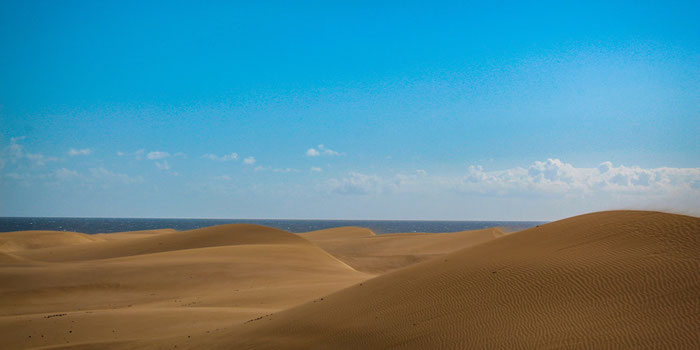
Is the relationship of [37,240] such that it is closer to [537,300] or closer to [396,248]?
[396,248]

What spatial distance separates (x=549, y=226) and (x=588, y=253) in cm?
290

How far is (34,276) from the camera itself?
24.7 metres

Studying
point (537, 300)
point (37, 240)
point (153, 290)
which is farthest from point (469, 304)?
point (37, 240)

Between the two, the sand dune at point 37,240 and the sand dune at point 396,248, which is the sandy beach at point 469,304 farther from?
the sand dune at point 37,240

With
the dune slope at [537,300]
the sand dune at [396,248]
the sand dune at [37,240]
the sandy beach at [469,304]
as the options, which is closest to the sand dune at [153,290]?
the sandy beach at [469,304]

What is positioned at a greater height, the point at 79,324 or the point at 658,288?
the point at 658,288

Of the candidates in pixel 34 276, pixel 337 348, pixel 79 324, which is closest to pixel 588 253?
pixel 337 348

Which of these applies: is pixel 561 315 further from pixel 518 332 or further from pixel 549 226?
pixel 549 226

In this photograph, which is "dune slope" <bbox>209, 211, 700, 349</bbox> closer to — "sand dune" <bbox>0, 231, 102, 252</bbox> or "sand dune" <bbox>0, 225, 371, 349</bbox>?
"sand dune" <bbox>0, 225, 371, 349</bbox>

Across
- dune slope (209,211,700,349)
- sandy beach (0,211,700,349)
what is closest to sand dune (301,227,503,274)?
sandy beach (0,211,700,349)

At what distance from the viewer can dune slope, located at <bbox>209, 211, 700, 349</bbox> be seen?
8016 millimetres

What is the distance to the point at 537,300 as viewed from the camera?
30.9 feet

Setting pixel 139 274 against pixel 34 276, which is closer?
pixel 34 276

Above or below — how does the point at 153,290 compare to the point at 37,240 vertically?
below
